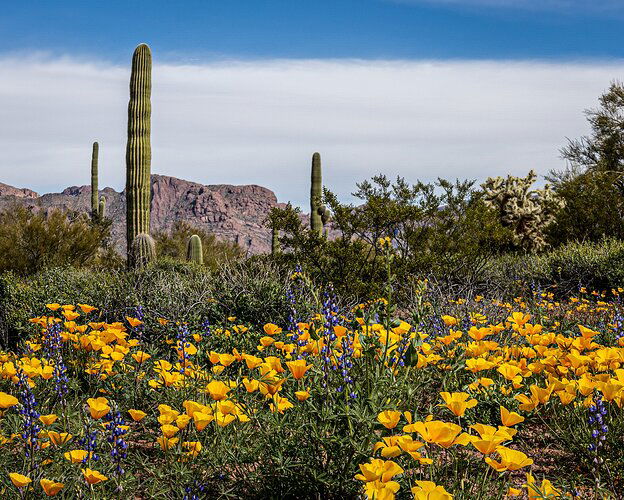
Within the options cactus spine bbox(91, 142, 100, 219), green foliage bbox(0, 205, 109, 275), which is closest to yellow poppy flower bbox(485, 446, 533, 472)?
green foliage bbox(0, 205, 109, 275)

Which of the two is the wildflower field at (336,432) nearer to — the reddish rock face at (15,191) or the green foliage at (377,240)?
the green foliage at (377,240)

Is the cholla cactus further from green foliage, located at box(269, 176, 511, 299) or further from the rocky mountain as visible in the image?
the rocky mountain

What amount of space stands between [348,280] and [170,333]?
404cm

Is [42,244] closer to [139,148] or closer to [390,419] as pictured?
[139,148]

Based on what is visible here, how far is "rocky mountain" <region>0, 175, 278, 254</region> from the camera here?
7686cm

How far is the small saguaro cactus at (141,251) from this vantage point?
12500 millimetres

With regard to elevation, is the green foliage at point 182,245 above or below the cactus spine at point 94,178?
below

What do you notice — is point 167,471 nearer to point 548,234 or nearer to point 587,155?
point 548,234

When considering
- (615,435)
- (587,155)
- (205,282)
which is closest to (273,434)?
(615,435)

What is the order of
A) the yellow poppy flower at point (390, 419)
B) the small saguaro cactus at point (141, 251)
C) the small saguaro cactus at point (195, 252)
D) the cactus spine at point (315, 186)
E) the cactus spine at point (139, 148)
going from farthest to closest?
the cactus spine at point (315, 186), the small saguaro cactus at point (195, 252), the cactus spine at point (139, 148), the small saguaro cactus at point (141, 251), the yellow poppy flower at point (390, 419)

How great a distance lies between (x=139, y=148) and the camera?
13922 mm

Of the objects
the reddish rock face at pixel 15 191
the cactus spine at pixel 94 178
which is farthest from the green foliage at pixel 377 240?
the reddish rock face at pixel 15 191

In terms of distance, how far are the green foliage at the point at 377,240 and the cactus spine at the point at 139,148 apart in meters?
4.76

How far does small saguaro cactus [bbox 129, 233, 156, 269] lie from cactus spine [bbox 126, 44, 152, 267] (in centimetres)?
82
